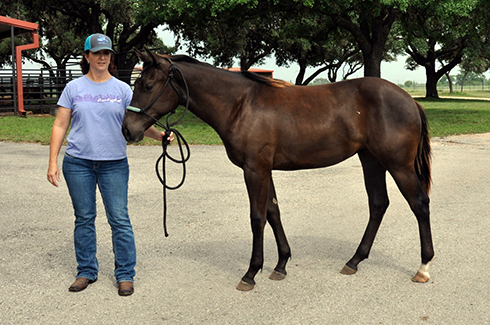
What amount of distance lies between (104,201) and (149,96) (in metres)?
0.90

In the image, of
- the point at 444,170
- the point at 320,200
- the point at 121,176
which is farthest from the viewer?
the point at 444,170

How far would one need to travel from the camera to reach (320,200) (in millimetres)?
6789

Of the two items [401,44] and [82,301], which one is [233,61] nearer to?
[401,44]

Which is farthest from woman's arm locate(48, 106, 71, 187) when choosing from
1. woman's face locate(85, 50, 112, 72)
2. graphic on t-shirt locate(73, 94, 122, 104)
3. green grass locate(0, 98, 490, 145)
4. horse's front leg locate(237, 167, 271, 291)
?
green grass locate(0, 98, 490, 145)

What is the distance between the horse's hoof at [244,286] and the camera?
390 centimetres

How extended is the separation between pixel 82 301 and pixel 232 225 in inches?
89.6

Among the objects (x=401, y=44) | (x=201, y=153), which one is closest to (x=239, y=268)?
(x=201, y=153)

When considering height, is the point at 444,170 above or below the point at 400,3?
below

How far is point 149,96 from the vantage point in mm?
3760

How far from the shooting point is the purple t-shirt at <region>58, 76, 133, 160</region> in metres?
3.76

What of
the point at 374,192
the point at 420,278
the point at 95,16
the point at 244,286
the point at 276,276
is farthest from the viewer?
the point at 95,16

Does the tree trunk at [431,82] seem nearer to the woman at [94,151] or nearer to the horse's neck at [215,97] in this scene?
the horse's neck at [215,97]

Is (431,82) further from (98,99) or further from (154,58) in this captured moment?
(98,99)

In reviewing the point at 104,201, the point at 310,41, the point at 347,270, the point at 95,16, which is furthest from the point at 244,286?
the point at 310,41
